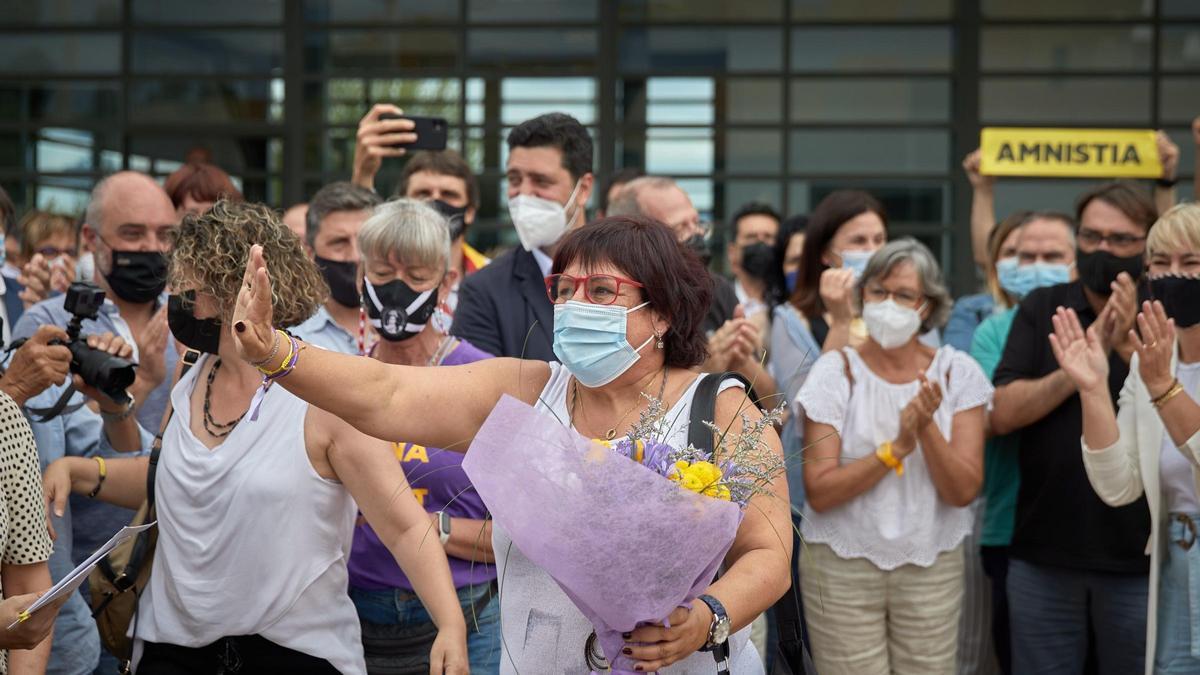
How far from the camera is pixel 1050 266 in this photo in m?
6.49

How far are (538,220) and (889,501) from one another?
185cm

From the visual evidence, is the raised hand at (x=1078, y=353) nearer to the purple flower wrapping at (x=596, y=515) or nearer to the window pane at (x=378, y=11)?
the purple flower wrapping at (x=596, y=515)

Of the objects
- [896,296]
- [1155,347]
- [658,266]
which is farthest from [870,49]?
[658,266]

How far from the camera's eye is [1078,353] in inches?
201

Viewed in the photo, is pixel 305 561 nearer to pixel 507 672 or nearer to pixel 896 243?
pixel 507 672

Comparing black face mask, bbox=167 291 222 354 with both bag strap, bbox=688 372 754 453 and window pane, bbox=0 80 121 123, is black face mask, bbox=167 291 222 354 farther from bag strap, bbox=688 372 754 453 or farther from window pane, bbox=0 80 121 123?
window pane, bbox=0 80 121 123

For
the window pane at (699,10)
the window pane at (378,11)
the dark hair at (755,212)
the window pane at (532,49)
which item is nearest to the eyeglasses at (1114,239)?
the dark hair at (755,212)

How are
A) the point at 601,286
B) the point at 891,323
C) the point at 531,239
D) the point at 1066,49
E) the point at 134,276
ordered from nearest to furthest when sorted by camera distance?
the point at 601,286
the point at 531,239
the point at 134,276
the point at 891,323
the point at 1066,49

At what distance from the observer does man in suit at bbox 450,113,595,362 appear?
16.5 feet

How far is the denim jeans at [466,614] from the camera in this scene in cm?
442

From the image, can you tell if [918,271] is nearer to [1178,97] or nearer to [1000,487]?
[1000,487]

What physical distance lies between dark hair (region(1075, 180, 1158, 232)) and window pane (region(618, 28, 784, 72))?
6.88 m

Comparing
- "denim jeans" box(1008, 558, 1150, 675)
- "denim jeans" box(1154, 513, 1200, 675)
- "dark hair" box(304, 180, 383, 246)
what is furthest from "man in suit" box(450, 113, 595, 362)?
"denim jeans" box(1154, 513, 1200, 675)

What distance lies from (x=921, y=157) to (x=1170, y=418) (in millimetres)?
7877
